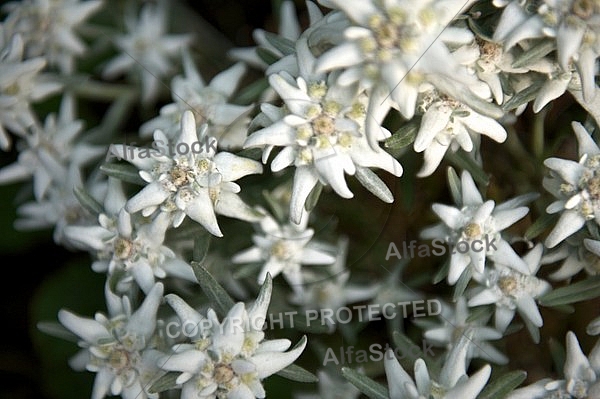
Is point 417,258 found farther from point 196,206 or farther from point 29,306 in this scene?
point 29,306

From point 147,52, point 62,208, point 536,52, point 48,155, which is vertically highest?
point 536,52

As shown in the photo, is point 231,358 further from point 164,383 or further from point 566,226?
point 566,226

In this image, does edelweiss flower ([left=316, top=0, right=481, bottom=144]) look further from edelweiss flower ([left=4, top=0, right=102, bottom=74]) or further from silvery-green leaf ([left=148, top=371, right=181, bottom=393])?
edelweiss flower ([left=4, top=0, right=102, bottom=74])

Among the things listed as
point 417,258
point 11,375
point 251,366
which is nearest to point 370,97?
point 251,366

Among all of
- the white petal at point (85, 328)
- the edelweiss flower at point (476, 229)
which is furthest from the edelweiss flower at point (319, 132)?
the white petal at point (85, 328)

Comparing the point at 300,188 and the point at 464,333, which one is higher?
the point at 300,188

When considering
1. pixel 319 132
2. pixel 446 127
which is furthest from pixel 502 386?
pixel 319 132

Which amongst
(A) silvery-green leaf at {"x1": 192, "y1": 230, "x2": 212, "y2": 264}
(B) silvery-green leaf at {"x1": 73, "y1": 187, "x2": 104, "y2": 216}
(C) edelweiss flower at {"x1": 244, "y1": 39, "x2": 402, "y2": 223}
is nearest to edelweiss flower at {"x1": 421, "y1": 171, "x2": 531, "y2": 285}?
(C) edelweiss flower at {"x1": 244, "y1": 39, "x2": 402, "y2": 223}
